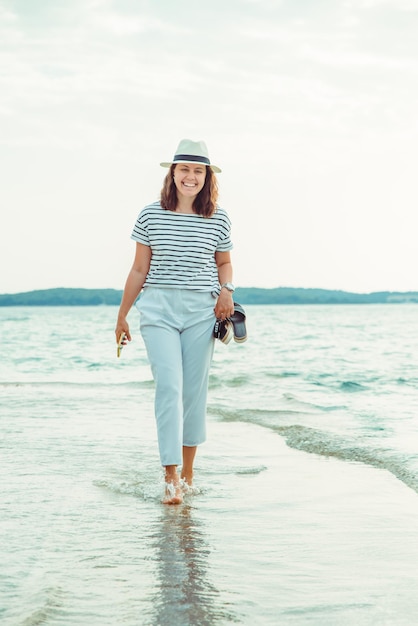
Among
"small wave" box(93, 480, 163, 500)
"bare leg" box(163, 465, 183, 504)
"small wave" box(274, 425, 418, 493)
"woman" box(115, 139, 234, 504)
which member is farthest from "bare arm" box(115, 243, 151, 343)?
"small wave" box(274, 425, 418, 493)

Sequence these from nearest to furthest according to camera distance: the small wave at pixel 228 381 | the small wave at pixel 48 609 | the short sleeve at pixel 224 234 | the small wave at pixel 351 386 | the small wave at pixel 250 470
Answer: the small wave at pixel 48 609 < the short sleeve at pixel 224 234 < the small wave at pixel 250 470 < the small wave at pixel 351 386 < the small wave at pixel 228 381

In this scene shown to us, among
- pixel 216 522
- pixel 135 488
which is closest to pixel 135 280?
pixel 135 488

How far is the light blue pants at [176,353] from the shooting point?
4844mm

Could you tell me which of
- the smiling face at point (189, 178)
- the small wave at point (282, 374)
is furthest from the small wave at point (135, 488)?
the small wave at point (282, 374)

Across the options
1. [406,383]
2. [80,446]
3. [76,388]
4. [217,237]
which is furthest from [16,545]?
[406,383]

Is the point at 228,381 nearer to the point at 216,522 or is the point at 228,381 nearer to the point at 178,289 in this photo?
the point at 178,289

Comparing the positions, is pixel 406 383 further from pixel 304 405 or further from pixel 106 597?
pixel 106 597

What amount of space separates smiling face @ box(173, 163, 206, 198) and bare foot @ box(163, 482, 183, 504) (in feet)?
5.76

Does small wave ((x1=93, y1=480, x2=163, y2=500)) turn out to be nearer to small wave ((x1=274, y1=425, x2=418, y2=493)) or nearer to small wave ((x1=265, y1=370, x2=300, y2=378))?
small wave ((x1=274, y1=425, x2=418, y2=493))

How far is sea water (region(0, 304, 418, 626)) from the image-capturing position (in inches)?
124

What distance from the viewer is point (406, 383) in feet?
47.3

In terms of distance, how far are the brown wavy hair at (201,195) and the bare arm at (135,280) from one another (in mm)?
311

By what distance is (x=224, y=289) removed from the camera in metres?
5.04

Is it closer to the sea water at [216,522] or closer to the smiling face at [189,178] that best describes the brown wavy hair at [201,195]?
the smiling face at [189,178]
